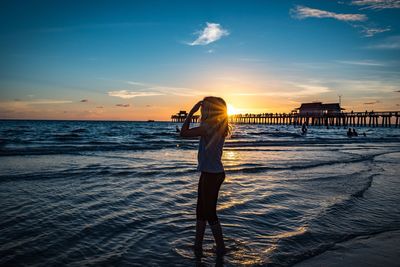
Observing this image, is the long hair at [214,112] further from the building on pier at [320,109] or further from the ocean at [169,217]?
the building on pier at [320,109]

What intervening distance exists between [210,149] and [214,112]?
0.46 m

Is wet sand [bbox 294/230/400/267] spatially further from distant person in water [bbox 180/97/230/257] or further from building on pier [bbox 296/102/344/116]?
building on pier [bbox 296/102/344/116]

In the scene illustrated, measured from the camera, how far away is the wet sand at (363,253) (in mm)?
3525

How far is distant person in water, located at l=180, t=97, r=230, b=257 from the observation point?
351 centimetres

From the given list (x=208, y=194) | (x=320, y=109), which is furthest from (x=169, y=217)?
(x=320, y=109)

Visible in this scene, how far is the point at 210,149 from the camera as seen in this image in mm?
3615

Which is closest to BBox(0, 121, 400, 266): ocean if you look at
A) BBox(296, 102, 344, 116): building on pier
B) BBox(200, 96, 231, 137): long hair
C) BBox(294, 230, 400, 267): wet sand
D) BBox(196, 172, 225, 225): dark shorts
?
BBox(294, 230, 400, 267): wet sand

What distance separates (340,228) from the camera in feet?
15.8

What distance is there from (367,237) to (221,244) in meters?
2.31

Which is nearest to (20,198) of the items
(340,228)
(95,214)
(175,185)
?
(95,214)

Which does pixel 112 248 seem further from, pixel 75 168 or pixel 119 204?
pixel 75 168

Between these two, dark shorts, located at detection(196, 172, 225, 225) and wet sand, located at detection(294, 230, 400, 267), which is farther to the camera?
dark shorts, located at detection(196, 172, 225, 225)

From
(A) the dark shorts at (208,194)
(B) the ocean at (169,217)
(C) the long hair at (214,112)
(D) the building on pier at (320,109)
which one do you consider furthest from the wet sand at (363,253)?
(D) the building on pier at (320,109)

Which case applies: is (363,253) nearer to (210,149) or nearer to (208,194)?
(208,194)
